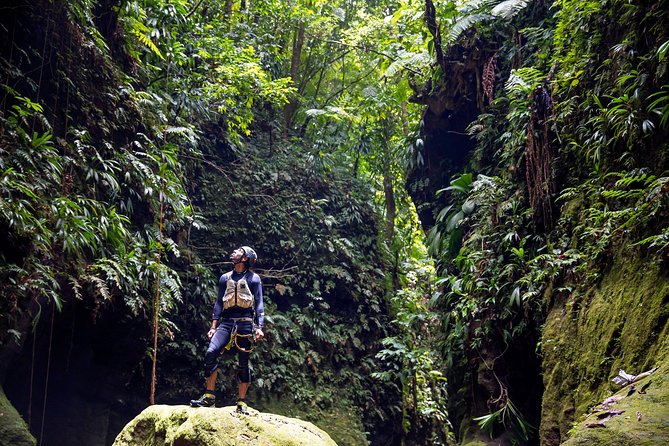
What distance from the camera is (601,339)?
4996mm

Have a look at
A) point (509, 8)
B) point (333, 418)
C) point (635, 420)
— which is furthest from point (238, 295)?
point (509, 8)

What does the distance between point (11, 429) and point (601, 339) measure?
5941mm

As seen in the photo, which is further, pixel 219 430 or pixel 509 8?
pixel 509 8

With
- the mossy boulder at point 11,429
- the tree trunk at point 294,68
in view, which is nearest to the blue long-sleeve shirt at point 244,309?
the mossy boulder at point 11,429

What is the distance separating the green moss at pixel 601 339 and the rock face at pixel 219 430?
8.19ft

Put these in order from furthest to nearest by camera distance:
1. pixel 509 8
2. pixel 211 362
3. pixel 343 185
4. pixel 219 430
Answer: pixel 343 185 < pixel 509 8 < pixel 211 362 < pixel 219 430

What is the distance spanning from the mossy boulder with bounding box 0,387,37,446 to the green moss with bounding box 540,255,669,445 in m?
5.51

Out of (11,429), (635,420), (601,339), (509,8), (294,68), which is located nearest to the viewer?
(635,420)

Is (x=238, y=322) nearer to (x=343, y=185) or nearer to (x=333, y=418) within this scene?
(x=333, y=418)

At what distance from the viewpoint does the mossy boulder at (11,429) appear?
5.27m

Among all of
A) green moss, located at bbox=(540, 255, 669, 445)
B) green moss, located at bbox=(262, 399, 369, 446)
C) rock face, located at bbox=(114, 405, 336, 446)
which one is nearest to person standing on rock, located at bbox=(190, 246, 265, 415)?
rock face, located at bbox=(114, 405, 336, 446)

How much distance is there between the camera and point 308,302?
13.0 metres

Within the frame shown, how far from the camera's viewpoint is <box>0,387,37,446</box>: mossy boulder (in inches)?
207

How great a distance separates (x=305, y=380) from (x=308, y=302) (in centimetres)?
203
